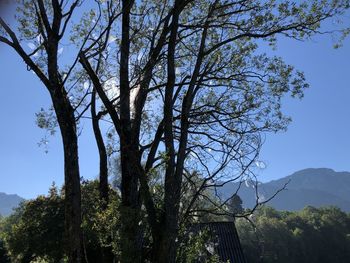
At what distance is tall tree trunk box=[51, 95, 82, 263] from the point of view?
270 inches

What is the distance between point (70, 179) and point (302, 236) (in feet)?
287

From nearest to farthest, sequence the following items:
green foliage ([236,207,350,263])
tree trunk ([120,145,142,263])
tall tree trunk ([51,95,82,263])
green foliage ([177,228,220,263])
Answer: tree trunk ([120,145,142,263]), tall tree trunk ([51,95,82,263]), green foliage ([177,228,220,263]), green foliage ([236,207,350,263])

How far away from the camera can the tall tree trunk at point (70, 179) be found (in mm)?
6855

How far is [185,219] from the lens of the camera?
310 inches

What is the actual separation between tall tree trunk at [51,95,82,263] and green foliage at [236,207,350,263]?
218ft

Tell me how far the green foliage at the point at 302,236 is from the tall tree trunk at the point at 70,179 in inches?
2618

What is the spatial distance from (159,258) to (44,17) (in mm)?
5077

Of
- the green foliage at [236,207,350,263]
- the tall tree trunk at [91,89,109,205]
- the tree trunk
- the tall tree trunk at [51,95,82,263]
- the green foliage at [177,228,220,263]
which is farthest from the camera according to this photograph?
the green foliage at [236,207,350,263]

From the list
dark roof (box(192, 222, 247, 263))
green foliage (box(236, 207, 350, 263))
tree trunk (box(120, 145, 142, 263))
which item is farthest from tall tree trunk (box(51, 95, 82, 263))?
green foliage (box(236, 207, 350, 263))

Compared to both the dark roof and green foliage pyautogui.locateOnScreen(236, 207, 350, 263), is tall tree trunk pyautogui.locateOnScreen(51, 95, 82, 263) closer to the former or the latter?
the dark roof

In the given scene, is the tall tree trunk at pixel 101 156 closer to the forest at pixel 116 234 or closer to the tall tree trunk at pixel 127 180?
the forest at pixel 116 234

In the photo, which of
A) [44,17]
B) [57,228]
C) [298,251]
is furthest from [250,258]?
[44,17]

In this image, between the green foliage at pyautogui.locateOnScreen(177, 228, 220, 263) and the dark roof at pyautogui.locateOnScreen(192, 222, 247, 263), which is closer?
the green foliage at pyautogui.locateOnScreen(177, 228, 220, 263)

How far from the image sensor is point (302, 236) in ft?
287
